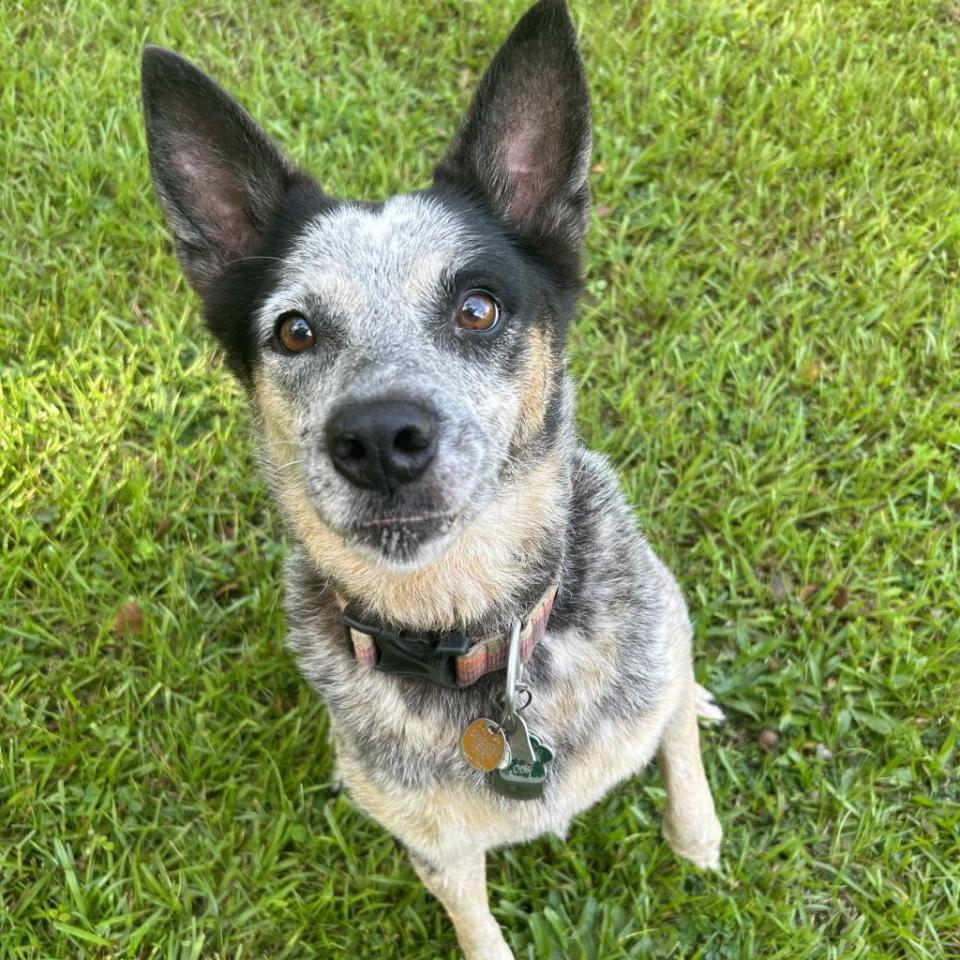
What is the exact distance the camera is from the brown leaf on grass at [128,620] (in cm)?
394

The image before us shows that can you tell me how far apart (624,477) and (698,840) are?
1688 mm

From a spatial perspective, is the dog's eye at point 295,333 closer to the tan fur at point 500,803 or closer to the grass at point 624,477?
the tan fur at point 500,803

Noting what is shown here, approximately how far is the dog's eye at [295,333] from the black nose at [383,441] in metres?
0.53

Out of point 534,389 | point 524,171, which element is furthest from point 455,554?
point 524,171

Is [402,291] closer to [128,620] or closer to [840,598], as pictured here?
[128,620]

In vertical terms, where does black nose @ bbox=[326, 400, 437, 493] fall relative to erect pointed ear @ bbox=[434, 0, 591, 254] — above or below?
below

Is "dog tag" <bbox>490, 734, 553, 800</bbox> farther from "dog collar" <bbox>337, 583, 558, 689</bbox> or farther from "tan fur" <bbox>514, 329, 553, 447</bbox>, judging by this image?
"tan fur" <bbox>514, 329, 553, 447</bbox>

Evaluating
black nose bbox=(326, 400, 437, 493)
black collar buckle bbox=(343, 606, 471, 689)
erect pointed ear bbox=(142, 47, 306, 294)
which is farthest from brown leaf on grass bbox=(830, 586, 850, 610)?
erect pointed ear bbox=(142, 47, 306, 294)

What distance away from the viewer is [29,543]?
407 centimetres

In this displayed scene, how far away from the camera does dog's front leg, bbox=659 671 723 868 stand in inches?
123

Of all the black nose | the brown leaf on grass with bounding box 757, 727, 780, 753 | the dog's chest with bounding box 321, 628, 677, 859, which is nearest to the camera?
the black nose

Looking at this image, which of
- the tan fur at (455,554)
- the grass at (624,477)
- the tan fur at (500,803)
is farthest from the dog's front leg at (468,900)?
the tan fur at (455,554)

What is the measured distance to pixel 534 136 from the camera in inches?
107

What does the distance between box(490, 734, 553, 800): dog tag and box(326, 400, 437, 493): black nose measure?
98cm
